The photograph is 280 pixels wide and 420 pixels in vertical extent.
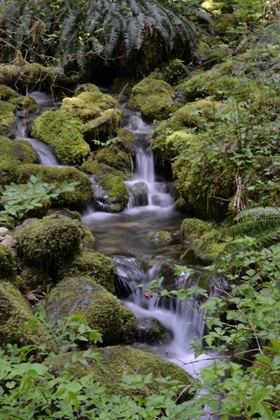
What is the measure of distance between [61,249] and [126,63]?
8.16m

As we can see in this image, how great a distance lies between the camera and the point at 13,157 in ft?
23.6

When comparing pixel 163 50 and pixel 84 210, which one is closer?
pixel 84 210

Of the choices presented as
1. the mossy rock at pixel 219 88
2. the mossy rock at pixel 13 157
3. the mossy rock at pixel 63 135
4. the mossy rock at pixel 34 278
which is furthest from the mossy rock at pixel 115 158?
the mossy rock at pixel 34 278

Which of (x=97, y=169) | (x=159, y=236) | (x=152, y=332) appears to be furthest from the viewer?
(x=97, y=169)

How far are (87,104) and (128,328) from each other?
5875 millimetres

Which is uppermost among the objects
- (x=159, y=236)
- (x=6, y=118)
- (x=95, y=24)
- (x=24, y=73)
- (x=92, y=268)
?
(x=95, y=24)

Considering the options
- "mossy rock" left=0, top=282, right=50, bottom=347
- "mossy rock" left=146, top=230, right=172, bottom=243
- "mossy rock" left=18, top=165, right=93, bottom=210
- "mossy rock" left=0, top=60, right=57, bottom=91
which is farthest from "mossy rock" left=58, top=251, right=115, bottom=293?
"mossy rock" left=0, top=60, right=57, bottom=91

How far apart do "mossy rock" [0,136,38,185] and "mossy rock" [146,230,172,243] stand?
7.46ft

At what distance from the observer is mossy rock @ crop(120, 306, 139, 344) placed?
13.3ft

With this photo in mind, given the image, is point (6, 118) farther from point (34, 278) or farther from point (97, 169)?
point (34, 278)

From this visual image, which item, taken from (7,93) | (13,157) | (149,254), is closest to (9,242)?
(149,254)

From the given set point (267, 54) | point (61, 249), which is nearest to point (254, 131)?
point (267, 54)

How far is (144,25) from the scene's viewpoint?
11.2 meters

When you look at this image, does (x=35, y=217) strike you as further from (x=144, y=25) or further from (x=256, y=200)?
(x=144, y=25)
